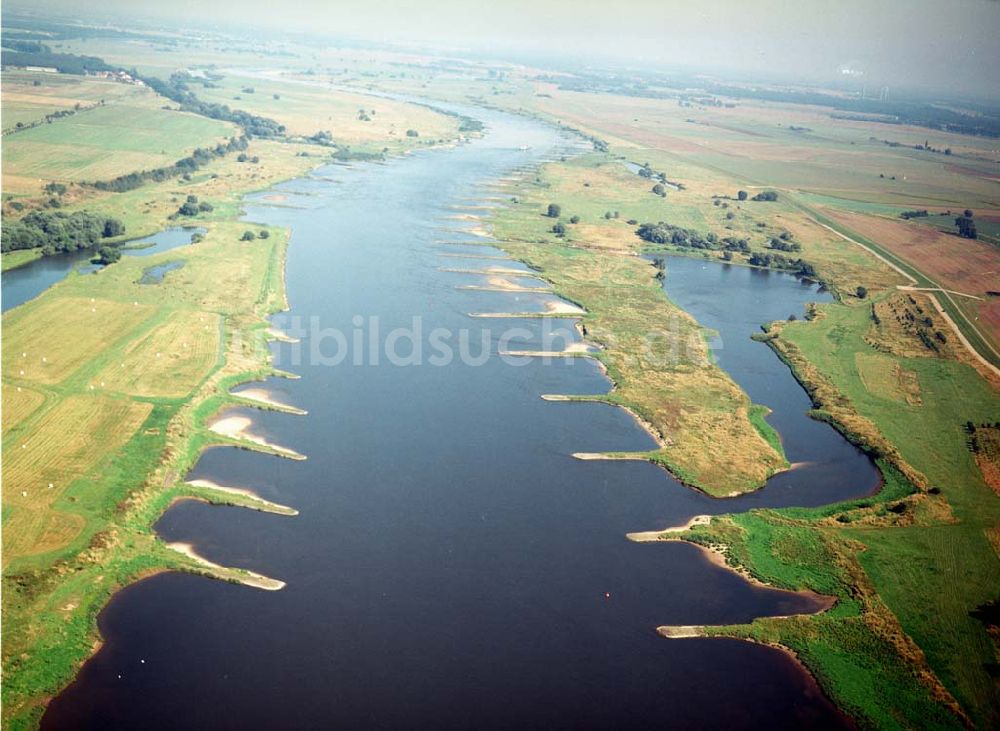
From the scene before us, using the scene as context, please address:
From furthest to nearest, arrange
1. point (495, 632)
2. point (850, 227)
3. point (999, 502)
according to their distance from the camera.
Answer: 1. point (850, 227)
2. point (999, 502)
3. point (495, 632)

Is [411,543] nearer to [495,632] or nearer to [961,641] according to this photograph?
[495,632]

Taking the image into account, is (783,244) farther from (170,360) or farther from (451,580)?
(451,580)

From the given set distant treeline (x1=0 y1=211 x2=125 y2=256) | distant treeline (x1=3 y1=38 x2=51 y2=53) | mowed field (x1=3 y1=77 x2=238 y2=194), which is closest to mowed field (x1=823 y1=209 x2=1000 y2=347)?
distant treeline (x1=0 y1=211 x2=125 y2=256)

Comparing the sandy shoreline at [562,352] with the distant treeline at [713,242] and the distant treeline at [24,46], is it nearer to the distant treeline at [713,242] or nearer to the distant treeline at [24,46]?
the distant treeline at [713,242]

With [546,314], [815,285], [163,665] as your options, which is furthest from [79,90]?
[163,665]

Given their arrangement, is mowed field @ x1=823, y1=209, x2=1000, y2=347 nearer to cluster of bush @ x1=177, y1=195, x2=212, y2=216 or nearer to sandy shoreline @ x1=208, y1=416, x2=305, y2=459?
sandy shoreline @ x1=208, y1=416, x2=305, y2=459

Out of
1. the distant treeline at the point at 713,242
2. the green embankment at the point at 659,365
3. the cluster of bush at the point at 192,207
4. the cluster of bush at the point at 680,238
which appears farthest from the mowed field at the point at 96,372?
the distant treeline at the point at 713,242
